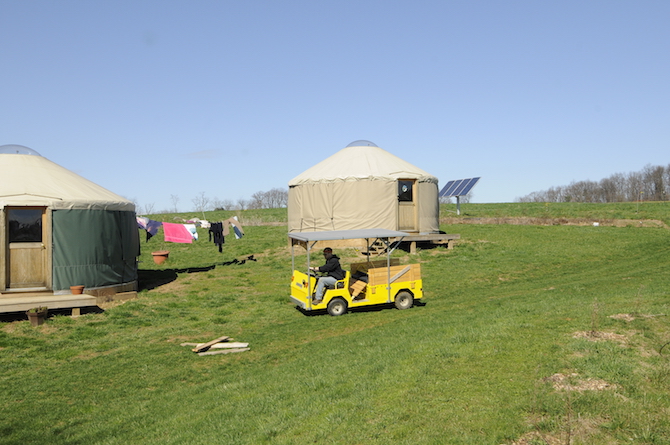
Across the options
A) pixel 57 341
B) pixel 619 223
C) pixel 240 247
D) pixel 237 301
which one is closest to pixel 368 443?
pixel 57 341

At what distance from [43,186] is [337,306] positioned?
26.4 ft

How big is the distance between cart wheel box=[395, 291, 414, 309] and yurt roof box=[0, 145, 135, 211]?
8.02 meters

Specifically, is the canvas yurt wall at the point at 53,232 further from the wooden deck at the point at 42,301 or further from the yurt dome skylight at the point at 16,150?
the yurt dome skylight at the point at 16,150

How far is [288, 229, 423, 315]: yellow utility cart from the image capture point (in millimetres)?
11555

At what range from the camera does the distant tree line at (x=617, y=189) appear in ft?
272

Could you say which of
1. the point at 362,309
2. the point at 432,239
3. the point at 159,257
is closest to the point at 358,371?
the point at 362,309

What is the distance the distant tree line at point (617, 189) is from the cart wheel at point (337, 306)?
7805cm

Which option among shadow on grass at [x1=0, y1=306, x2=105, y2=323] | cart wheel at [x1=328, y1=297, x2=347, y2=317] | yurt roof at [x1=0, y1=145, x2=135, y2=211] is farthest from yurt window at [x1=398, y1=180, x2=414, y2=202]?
shadow on grass at [x1=0, y1=306, x2=105, y2=323]

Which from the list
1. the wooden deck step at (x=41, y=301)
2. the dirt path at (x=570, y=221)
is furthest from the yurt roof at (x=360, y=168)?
the wooden deck step at (x=41, y=301)

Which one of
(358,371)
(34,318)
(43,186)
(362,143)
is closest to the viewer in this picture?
(358,371)

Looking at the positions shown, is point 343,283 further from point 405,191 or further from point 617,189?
point 617,189

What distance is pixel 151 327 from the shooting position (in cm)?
1126

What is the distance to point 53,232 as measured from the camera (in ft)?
41.7

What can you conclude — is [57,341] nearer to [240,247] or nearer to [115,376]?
[115,376]
